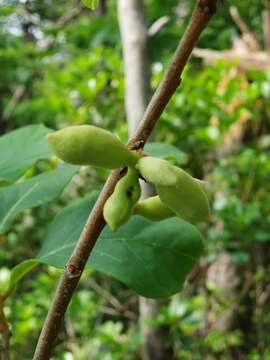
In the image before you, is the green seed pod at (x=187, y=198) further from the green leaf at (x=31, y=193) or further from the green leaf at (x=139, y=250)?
the green leaf at (x=31, y=193)

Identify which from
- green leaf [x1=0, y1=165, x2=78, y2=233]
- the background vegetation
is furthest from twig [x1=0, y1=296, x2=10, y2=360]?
the background vegetation

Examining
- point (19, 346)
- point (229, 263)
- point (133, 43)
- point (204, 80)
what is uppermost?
point (133, 43)

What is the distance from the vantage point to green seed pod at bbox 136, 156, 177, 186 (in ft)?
1.31

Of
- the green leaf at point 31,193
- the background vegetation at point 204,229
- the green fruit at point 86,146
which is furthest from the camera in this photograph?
the background vegetation at point 204,229

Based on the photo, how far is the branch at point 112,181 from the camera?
42cm

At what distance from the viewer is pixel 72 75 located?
244 cm

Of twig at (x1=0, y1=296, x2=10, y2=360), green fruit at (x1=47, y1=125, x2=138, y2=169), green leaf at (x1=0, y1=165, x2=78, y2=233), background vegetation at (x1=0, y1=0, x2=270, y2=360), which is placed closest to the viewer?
green fruit at (x1=47, y1=125, x2=138, y2=169)

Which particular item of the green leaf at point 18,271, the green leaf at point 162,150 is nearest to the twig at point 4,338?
the green leaf at point 18,271

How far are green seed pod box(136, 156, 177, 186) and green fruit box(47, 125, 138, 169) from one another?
2cm

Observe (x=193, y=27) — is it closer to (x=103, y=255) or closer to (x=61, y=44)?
(x=103, y=255)

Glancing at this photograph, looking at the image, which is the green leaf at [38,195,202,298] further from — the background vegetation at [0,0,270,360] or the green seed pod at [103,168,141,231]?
the background vegetation at [0,0,270,360]

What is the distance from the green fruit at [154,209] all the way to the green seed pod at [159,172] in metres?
0.07

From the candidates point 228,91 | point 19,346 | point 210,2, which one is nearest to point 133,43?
point 228,91

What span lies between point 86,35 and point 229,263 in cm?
177
